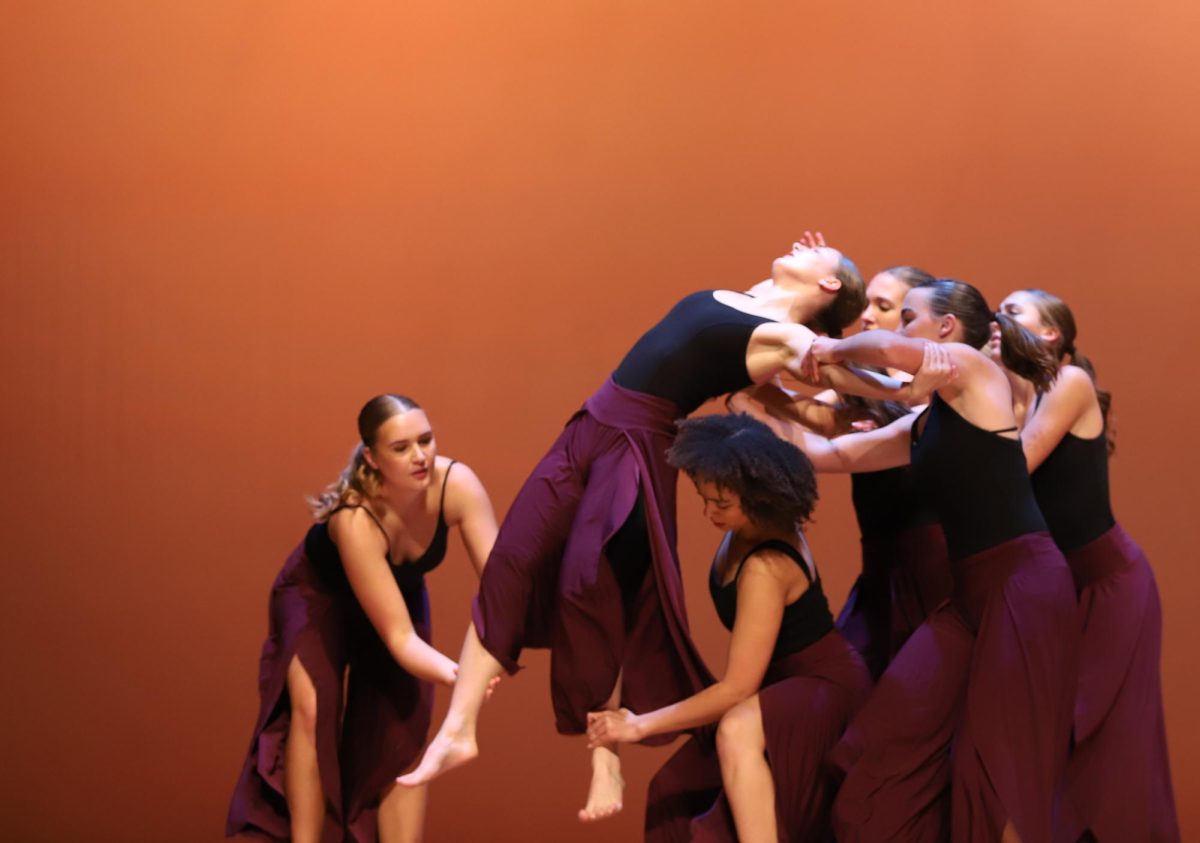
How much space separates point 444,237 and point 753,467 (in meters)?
2.45

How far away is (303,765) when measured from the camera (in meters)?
4.15

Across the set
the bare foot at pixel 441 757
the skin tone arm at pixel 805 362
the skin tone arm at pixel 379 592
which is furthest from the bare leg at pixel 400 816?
the skin tone arm at pixel 805 362

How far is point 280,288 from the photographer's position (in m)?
5.63

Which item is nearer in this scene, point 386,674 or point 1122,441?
point 386,674

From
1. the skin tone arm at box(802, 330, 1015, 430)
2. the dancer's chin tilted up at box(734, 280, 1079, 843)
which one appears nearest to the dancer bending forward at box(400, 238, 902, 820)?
the skin tone arm at box(802, 330, 1015, 430)

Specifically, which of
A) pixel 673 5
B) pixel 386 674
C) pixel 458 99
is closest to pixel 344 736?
pixel 386 674

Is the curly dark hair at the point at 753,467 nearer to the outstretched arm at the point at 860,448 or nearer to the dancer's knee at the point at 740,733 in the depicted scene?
the outstretched arm at the point at 860,448

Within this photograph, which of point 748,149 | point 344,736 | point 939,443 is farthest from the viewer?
point 748,149

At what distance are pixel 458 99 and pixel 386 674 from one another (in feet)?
7.42

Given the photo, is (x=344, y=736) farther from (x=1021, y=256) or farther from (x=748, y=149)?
(x=1021, y=256)

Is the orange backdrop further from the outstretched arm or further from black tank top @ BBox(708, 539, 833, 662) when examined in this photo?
black tank top @ BBox(708, 539, 833, 662)

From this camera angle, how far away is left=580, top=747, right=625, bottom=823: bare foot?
352cm

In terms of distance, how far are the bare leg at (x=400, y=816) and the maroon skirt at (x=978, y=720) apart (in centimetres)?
140

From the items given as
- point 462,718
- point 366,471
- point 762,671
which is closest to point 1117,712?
point 762,671
